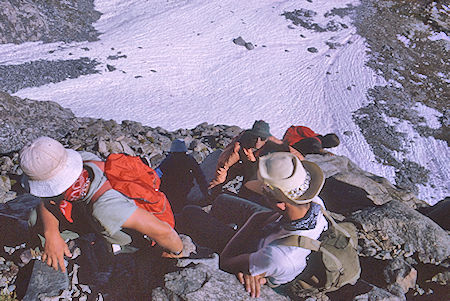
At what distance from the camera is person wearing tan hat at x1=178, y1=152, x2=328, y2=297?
11.1 ft

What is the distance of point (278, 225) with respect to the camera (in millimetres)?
3875

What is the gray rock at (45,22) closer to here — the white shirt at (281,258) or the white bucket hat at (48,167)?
the white bucket hat at (48,167)

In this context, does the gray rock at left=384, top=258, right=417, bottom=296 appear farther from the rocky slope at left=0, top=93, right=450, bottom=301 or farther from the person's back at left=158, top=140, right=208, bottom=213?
the person's back at left=158, top=140, right=208, bottom=213

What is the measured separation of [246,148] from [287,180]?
208 cm

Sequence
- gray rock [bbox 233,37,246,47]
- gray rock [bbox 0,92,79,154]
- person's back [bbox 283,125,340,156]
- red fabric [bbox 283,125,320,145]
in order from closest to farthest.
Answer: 1. person's back [bbox 283,125,340,156]
2. red fabric [bbox 283,125,320,145]
3. gray rock [bbox 0,92,79,154]
4. gray rock [bbox 233,37,246,47]

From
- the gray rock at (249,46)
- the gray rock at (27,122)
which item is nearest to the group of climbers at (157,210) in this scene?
the gray rock at (27,122)

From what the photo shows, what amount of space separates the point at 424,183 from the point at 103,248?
10360mm

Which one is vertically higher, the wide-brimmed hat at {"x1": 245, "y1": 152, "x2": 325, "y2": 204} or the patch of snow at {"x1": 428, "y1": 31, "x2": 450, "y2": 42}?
the wide-brimmed hat at {"x1": 245, "y1": 152, "x2": 325, "y2": 204}

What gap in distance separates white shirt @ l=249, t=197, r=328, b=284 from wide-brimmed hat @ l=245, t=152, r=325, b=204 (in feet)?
1.29

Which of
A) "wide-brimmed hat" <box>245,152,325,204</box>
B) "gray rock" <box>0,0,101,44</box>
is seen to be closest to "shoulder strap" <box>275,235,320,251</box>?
"wide-brimmed hat" <box>245,152,325,204</box>

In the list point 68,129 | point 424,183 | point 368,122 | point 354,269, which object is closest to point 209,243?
point 354,269

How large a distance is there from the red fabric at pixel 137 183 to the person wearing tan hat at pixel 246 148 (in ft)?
5.43

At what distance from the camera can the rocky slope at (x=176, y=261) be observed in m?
3.92

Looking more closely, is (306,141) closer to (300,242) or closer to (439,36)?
(300,242)
